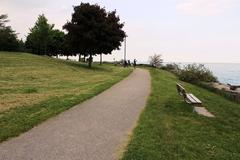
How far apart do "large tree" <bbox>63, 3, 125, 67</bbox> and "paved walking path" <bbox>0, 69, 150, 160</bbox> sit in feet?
97.1

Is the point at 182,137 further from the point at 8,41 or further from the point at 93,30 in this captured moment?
the point at 8,41

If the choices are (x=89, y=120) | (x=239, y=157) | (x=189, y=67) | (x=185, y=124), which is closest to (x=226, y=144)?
(x=239, y=157)

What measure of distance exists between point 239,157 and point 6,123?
6.09 m

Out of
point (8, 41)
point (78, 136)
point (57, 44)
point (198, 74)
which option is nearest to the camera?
point (78, 136)

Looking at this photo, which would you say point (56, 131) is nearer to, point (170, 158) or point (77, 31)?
point (170, 158)

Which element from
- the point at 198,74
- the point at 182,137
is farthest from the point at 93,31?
the point at 182,137

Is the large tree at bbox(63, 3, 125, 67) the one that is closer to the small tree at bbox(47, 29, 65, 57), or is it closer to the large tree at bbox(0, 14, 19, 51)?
the large tree at bbox(0, 14, 19, 51)

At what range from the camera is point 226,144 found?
8.62 m

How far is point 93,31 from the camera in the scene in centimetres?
4153

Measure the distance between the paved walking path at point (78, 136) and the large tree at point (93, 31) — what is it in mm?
29582

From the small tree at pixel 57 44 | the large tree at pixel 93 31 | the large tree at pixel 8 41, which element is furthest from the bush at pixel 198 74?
the small tree at pixel 57 44

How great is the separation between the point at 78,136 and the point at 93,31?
111 ft

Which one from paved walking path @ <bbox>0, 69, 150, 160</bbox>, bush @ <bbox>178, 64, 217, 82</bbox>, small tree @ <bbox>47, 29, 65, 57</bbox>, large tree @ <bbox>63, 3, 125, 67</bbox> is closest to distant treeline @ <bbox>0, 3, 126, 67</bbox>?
large tree @ <bbox>63, 3, 125, 67</bbox>

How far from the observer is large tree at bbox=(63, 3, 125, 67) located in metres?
41.9
